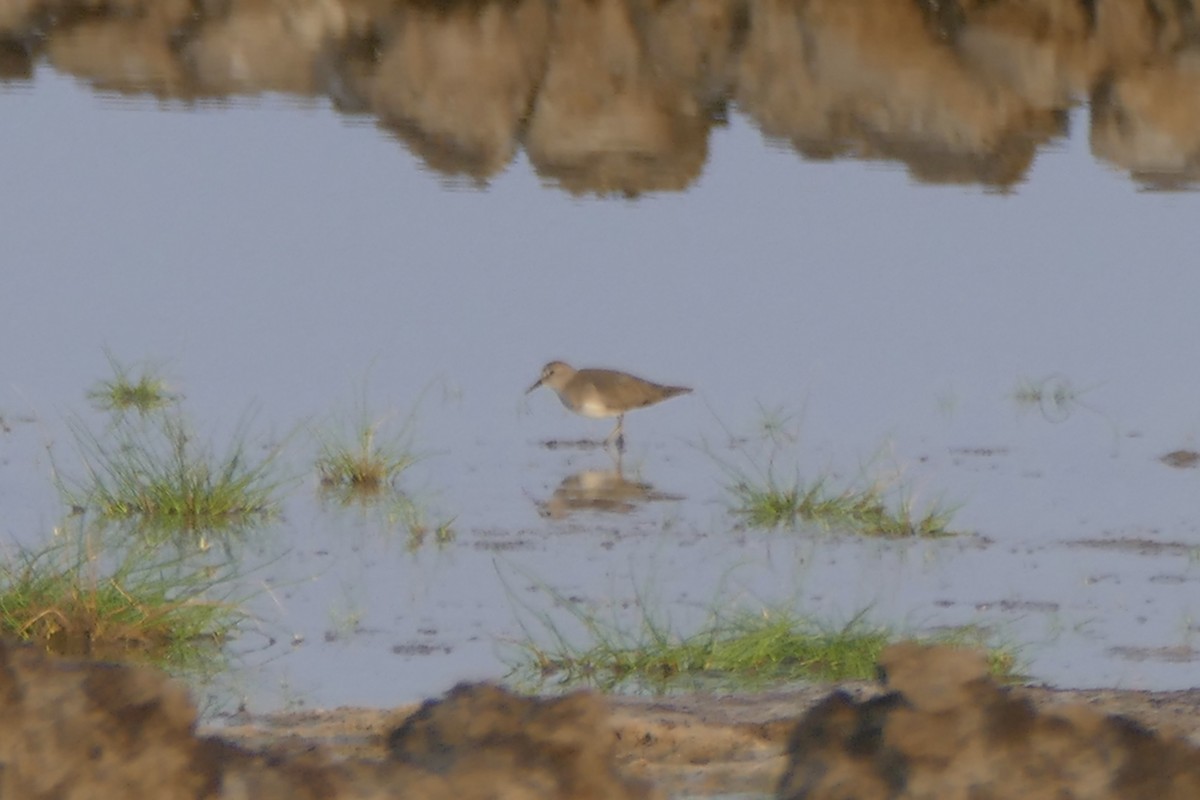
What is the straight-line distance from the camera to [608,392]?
14039 mm

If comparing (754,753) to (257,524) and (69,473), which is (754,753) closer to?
(257,524)

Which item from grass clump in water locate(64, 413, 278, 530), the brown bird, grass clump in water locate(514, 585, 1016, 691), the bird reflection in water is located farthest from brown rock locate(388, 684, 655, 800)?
the brown bird

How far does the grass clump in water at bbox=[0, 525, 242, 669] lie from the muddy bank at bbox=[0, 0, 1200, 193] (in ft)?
39.3

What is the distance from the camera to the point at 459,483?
464 inches

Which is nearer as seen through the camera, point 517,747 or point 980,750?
point 980,750

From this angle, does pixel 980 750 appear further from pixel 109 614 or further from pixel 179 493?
pixel 179 493

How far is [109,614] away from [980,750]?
4.88m

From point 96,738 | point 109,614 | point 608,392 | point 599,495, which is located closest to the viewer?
point 96,738

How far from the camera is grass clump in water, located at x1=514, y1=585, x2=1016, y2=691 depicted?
794 cm

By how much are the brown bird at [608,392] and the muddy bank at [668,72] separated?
19.0 feet

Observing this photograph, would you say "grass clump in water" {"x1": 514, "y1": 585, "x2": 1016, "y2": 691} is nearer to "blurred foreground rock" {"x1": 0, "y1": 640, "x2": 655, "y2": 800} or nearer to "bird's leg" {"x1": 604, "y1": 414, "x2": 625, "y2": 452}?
"blurred foreground rock" {"x1": 0, "y1": 640, "x2": 655, "y2": 800}

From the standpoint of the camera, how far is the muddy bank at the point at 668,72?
21.4 metres

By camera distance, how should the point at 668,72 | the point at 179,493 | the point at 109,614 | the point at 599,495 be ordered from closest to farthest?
the point at 109,614 → the point at 179,493 → the point at 599,495 → the point at 668,72

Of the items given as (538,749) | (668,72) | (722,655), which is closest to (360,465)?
(722,655)
